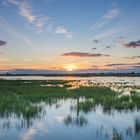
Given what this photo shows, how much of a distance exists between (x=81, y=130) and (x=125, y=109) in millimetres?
8150

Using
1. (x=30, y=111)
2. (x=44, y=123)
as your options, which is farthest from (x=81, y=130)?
(x=30, y=111)

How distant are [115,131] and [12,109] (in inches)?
353

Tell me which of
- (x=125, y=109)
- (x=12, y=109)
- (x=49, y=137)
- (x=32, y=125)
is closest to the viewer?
(x=49, y=137)

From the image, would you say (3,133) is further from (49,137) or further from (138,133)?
(138,133)

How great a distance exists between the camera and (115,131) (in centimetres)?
1437

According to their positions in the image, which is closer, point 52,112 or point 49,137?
point 49,137

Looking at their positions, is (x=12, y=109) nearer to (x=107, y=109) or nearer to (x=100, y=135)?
(x=107, y=109)

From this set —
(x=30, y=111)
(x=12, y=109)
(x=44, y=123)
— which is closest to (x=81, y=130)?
(x=44, y=123)

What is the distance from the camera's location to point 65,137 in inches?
533

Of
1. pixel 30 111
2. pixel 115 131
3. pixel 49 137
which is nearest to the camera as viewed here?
pixel 49 137

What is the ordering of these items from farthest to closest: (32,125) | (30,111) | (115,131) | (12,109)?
1. (12,109)
2. (30,111)
3. (32,125)
4. (115,131)

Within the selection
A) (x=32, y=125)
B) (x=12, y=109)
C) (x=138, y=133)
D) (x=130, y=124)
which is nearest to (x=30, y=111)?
(x=12, y=109)

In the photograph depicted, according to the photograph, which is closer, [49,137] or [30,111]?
[49,137]

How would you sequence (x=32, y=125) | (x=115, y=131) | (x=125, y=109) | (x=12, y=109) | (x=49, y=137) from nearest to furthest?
(x=49, y=137), (x=115, y=131), (x=32, y=125), (x=12, y=109), (x=125, y=109)
